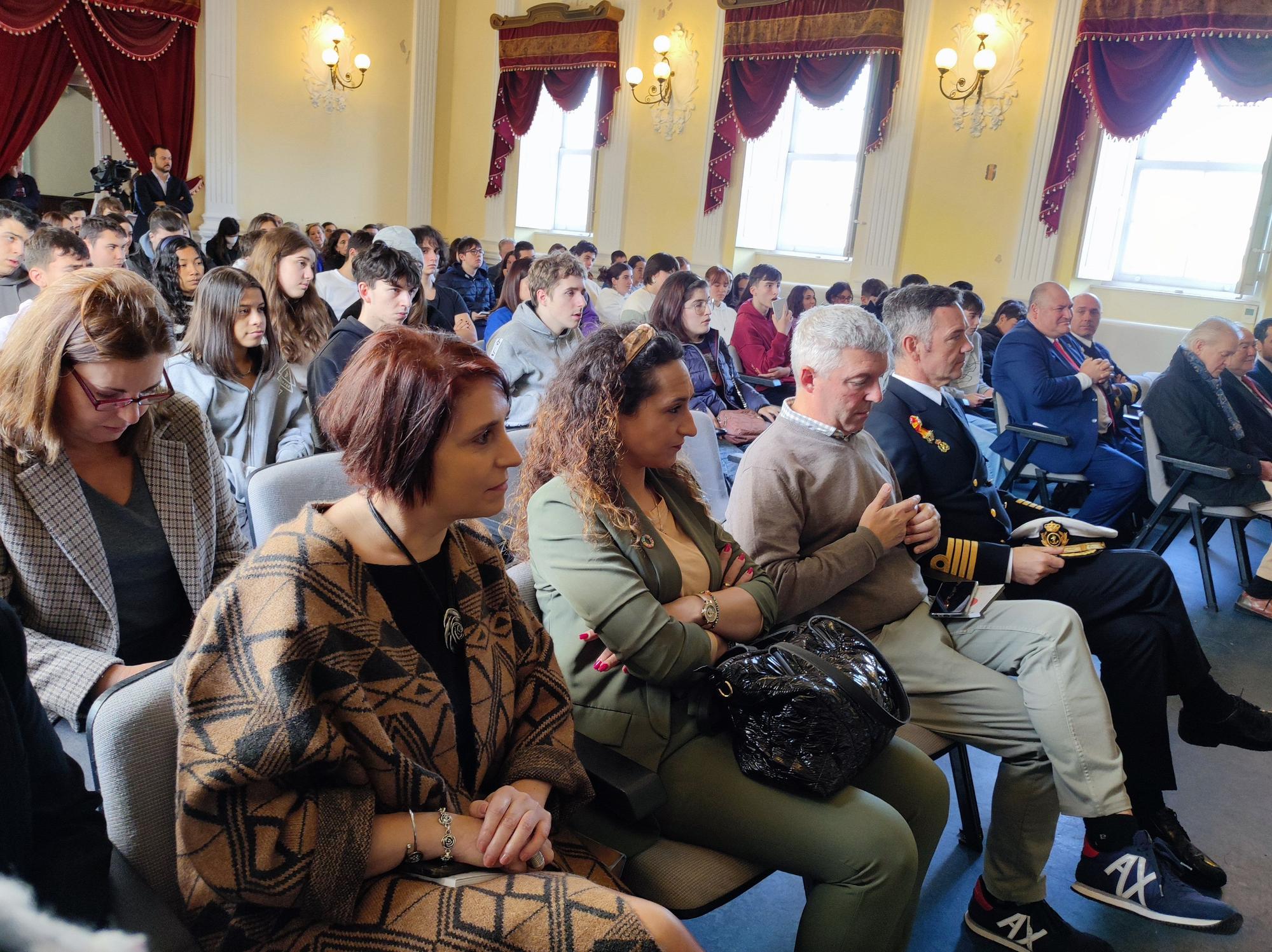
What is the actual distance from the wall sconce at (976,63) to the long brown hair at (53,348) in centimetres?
749

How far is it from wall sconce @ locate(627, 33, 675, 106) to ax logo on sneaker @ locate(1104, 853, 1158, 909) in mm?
8775

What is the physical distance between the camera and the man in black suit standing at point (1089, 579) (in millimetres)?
2111

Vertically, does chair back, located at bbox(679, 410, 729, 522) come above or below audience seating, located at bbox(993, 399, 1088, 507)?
above

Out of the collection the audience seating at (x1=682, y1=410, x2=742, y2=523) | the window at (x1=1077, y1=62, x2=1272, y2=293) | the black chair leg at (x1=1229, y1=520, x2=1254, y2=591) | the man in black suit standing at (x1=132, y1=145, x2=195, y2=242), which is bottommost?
the black chair leg at (x1=1229, y1=520, x2=1254, y2=591)

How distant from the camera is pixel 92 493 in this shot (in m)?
1.54

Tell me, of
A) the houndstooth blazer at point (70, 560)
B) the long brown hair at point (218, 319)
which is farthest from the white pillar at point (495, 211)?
the houndstooth blazer at point (70, 560)

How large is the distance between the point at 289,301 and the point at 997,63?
21.2 ft

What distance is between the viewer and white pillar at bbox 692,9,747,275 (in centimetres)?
904

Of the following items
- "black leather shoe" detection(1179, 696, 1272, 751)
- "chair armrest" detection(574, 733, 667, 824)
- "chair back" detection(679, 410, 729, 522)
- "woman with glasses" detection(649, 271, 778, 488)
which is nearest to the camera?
"chair armrest" detection(574, 733, 667, 824)

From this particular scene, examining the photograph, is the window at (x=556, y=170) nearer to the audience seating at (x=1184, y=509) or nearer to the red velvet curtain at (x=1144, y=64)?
the red velvet curtain at (x=1144, y=64)

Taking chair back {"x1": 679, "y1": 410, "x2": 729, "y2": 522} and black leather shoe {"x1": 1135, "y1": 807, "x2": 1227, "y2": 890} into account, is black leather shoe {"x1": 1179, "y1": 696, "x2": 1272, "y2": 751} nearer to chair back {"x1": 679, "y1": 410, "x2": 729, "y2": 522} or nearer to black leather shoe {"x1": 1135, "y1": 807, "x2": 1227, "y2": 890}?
black leather shoe {"x1": 1135, "y1": 807, "x2": 1227, "y2": 890}

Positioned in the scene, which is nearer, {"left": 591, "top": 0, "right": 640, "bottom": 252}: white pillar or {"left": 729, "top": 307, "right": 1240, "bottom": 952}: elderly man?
{"left": 729, "top": 307, "right": 1240, "bottom": 952}: elderly man

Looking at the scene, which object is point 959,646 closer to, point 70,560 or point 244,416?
point 70,560

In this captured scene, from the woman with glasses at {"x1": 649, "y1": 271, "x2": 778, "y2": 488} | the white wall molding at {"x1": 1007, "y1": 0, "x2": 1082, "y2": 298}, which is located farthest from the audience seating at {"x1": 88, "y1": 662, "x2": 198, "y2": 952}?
the white wall molding at {"x1": 1007, "y1": 0, "x2": 1082, "y2": 298}
